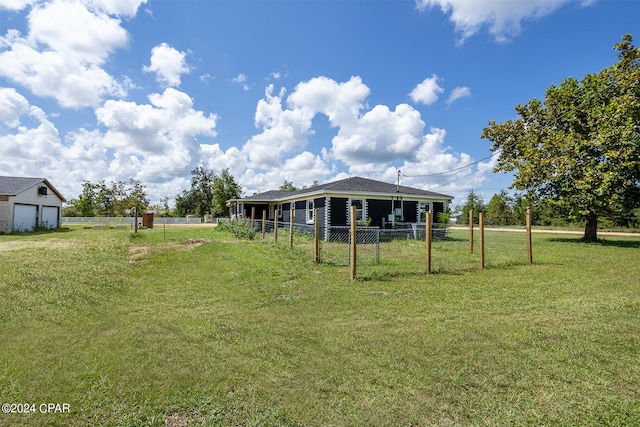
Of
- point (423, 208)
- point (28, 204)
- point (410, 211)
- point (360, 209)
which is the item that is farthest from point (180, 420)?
point (28, 204)

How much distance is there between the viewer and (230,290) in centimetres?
648

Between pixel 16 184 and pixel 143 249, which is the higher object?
pixel 16 184

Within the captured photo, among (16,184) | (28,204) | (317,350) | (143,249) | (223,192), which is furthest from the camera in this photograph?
(223,192)

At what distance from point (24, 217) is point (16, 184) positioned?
2.41 meters

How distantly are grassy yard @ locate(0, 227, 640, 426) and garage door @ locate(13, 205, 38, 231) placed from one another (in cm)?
1929

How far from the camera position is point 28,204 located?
22203 mm

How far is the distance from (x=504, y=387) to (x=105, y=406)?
3.46 meters

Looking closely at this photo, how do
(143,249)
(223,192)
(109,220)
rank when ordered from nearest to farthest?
(143,249) < (109,220) < (223,192)

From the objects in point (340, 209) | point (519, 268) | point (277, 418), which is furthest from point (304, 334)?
point (340, 209)

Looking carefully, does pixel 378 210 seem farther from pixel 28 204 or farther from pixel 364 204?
pixel 28 204

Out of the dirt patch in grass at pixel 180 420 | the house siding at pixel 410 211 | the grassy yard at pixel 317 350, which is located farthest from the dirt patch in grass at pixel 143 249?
the house siding at pixel 410 211

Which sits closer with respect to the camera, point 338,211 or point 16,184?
point 338,211

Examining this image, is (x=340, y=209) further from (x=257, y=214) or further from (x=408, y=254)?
(x=257, y=214)

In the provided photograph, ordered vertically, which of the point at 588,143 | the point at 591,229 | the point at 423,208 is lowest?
the point at 591,229
